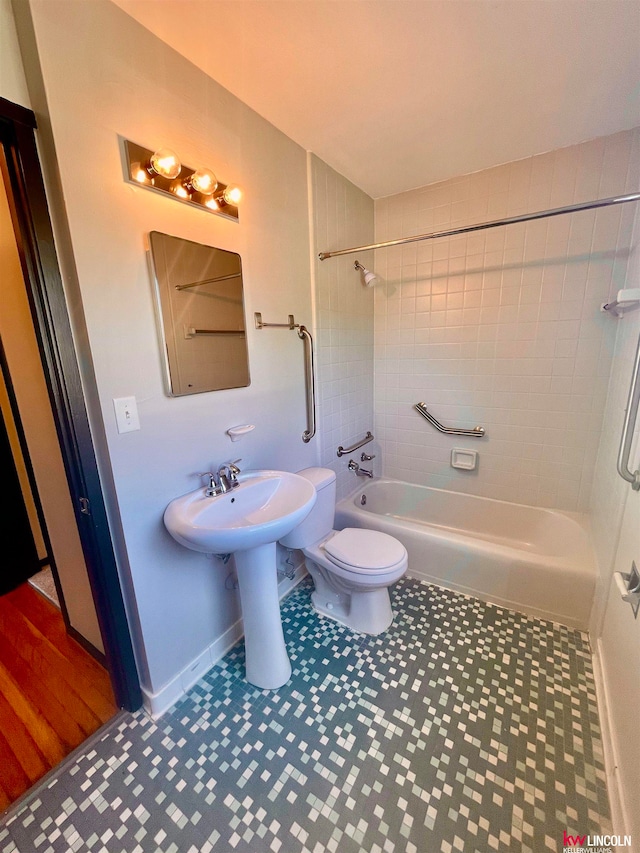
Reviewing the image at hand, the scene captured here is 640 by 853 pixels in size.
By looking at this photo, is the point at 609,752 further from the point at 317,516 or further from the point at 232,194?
the point at 232,194

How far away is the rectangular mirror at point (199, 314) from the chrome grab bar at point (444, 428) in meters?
1.47

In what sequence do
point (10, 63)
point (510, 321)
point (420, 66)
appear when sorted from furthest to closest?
point (510, 321)
point (420, 66)
point (10, 63)

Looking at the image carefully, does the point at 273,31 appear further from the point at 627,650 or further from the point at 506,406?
the point at 627,650

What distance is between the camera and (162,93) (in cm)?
115

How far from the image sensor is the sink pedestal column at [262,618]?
4.50 feet

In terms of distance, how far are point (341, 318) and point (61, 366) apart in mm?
1574

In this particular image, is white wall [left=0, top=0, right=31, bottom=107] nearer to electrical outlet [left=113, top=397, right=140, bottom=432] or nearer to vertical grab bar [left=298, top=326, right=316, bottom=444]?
electrical outlet [left=113, top=397, right=140, bottom=432]

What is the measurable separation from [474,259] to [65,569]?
2.89 m

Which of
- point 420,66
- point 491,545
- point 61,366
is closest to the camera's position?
point 61,366

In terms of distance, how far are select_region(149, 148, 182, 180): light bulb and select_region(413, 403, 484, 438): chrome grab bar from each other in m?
2.01

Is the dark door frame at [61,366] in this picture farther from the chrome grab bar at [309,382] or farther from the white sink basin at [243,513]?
the chrome grab bar at [309,382]

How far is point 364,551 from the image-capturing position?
1.71 metres

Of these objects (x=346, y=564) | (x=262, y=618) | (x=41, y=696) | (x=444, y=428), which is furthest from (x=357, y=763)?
(x=444, y=428)

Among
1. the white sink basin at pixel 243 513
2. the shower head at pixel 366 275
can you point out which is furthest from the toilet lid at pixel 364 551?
the shower head at pixel 366 275
